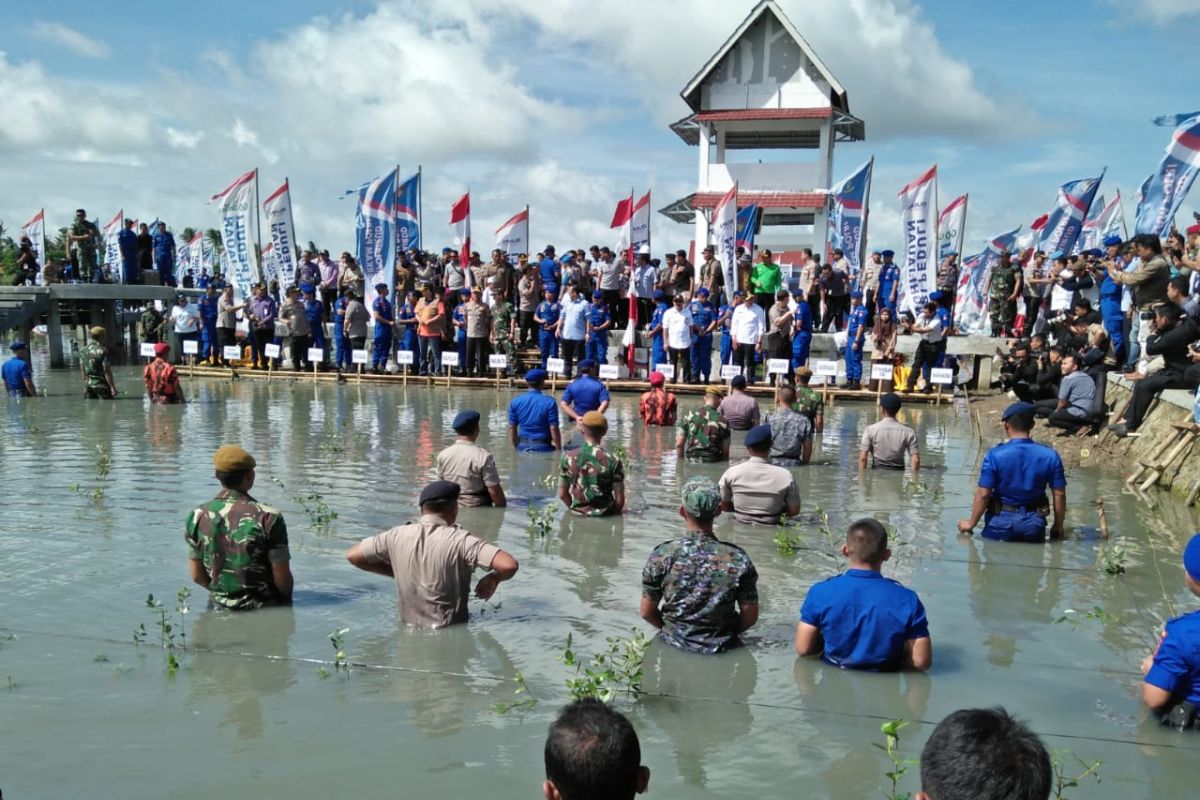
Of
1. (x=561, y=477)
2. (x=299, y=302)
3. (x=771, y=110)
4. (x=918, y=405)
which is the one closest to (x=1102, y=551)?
(x=561, y=477)

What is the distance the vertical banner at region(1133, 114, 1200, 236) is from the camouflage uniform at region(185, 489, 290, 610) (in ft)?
44.8

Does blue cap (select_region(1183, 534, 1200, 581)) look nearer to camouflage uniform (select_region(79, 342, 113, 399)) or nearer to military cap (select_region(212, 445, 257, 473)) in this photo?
military cap (select_region(212, 445, 257, 473))

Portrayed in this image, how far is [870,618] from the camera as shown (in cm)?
611

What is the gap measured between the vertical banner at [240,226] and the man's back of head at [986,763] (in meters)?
25.2

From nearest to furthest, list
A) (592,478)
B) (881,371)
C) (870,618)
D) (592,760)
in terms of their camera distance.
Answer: (592,760)
(870,618)
(592,478)
(881,371)

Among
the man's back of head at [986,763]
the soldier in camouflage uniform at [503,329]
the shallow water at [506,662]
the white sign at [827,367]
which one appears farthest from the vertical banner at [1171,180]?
the man's back of head at [986,763]

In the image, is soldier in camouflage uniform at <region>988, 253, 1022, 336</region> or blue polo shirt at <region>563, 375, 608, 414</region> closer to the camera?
blue polo shirt at <region>563, 375, 608, 414</region>

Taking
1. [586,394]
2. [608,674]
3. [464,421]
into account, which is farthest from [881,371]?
[608,674]

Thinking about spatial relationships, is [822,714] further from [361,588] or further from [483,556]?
[361,588]

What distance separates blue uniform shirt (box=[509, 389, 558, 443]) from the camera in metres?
13.5

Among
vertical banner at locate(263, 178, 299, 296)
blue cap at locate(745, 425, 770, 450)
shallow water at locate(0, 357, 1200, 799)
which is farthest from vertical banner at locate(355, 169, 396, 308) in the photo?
blue cap at locate(745, 425, 770, 450)

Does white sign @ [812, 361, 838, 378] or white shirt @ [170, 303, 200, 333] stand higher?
white shirt @ [170, 303, 200, 333]

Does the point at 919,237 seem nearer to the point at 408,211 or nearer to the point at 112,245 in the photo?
the point at 408,211

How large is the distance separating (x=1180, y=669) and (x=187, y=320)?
2674 cm
